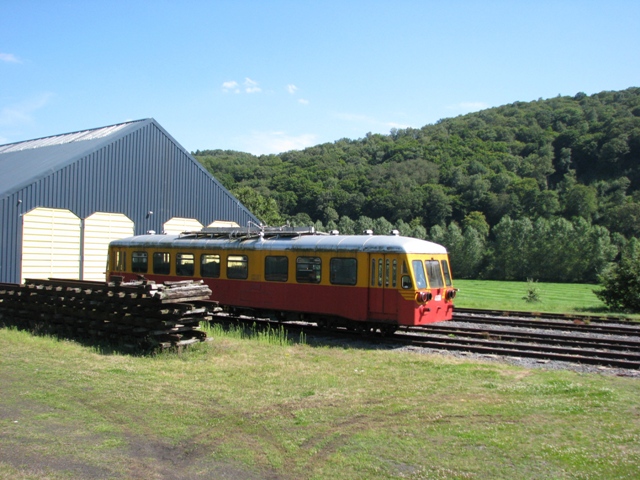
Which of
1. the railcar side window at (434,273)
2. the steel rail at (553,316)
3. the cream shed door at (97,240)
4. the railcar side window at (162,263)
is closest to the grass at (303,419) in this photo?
the railcar side window at (434,273)

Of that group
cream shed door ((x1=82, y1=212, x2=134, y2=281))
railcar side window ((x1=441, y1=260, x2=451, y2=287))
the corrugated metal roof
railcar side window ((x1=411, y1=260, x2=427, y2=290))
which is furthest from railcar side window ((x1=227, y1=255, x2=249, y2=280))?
the corrugated metal roof

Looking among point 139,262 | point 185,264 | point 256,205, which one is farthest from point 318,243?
point 256,205

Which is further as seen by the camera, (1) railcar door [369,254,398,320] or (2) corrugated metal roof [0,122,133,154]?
(2) corrugated metal roof [0,122,133,154]

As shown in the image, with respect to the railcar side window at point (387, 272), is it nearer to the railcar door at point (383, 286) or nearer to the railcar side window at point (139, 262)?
the railcar door at point (383, 286)

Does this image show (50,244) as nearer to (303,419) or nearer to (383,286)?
(383,286)

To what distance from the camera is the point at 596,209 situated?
90.8m

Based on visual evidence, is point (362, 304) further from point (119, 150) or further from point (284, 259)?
point (119, 150)

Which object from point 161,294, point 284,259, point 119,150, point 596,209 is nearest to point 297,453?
point 161,294

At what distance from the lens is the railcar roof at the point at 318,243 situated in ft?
47.0

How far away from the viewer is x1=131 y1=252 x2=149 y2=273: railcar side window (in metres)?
20.4

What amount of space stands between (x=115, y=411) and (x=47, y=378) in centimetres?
241

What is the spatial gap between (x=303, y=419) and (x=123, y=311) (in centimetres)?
645

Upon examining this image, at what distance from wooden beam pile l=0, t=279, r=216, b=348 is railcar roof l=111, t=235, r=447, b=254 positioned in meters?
3.86

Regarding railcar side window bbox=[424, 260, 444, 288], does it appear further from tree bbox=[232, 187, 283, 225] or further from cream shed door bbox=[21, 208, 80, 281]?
tree bbox=[232, 187, 283, 225]
